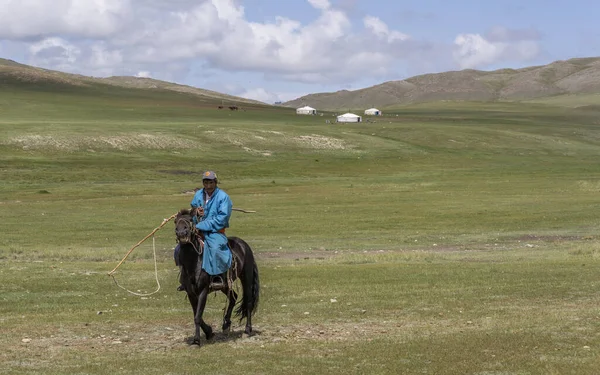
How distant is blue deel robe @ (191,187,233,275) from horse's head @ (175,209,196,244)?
Answer: 24cm

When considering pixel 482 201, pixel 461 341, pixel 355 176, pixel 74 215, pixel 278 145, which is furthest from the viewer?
pixel 278 145

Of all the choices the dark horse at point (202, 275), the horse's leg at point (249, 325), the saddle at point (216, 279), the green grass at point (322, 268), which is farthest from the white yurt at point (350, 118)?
the saddle at point (216, 279)

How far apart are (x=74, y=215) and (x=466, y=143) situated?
9463cm

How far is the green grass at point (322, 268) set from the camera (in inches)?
567

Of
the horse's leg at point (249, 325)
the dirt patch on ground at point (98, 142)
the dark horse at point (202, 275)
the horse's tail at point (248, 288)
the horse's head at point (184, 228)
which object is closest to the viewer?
the horse's head at point (184, 228)

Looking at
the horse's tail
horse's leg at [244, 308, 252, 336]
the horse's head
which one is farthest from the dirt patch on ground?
the horse's head

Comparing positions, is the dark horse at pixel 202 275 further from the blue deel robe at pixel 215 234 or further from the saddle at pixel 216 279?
the blue deel robe at pixel 215 234

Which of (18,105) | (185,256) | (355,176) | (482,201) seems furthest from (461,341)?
(18,105)

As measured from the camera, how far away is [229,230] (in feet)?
133

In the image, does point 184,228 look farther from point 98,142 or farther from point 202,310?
point 98,142

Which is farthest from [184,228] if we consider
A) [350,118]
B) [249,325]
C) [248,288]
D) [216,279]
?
[350,118]

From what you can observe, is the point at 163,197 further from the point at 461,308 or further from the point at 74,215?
the point at 461,308

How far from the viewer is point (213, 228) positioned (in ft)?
51.0

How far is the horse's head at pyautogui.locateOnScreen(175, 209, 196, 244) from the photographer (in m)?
14.9
